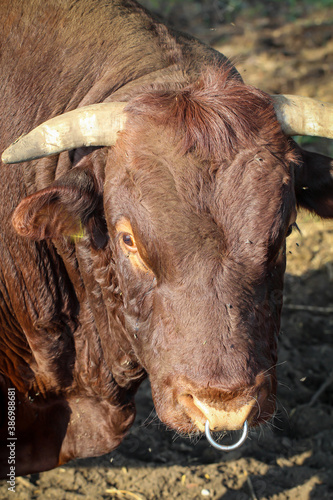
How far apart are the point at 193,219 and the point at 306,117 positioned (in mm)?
913

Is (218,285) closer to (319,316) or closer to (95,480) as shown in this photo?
(95,480)

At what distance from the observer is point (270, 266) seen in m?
2.97

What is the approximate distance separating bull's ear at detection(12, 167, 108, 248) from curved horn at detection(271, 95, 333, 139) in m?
1.07

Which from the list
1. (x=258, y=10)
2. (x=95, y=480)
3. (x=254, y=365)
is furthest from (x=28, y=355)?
(x=258, y=10)

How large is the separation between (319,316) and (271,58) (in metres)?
6.06

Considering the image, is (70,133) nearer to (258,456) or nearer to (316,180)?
(316,180)

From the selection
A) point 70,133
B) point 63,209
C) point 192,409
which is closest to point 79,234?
point 63,209

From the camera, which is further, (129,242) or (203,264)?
(129,242)

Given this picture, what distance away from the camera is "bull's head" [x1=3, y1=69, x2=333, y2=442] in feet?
8.66

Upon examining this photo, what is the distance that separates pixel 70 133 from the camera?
2.91 m

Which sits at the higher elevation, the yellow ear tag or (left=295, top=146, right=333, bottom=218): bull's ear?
(left=295, top=146, right=333, bottom=218): bull's ear

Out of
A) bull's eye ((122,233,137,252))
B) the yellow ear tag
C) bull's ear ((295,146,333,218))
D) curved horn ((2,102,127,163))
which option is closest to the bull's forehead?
bull's eye ((122,233,137,252))

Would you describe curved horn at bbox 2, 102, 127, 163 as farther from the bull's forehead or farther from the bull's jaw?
the bull's jaw

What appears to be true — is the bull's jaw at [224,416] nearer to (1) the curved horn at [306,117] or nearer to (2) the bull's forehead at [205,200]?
(2) the bull's forehead at [205,200]
